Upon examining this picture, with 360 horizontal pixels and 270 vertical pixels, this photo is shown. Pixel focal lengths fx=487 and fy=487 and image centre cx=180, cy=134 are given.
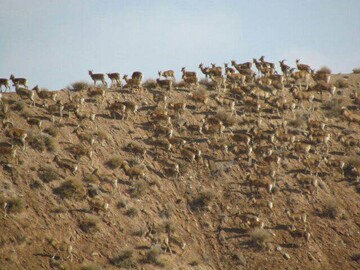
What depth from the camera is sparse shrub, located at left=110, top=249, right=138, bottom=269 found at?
963 inches

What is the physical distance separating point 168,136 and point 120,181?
553cm

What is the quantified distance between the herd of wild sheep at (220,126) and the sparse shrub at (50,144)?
2.80 feet

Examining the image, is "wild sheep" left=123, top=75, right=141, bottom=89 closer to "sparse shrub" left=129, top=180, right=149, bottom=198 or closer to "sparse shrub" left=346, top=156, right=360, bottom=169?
"sparse shrub" left=129, top=180, right=149, bottom=198

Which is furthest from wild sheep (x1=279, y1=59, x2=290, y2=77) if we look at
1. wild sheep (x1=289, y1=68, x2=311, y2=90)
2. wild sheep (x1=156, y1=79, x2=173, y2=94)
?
wild sheep (x1=156, y1=79, x2=173, y2=94)

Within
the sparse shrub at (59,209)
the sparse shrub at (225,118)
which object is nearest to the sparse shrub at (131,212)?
the sparse shrub at (59,209)

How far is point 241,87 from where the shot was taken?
132ft

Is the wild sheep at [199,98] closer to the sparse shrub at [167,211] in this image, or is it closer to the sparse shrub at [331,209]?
the sparse shrub at [167,211]

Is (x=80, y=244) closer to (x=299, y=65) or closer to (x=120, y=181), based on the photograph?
(x=120, y=181)

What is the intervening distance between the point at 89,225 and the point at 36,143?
689cm

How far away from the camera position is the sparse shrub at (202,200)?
29.4 metres

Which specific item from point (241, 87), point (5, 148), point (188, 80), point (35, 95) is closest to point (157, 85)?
point (188, 80)

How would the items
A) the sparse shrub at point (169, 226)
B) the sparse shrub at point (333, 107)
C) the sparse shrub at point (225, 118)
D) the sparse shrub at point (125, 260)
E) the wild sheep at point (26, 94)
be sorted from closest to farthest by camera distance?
the sparse shrub at point (125, 260) → the sparse shrub at point (169, 226) → the wild sheep at point (26, 94) → the sparse shrub at point (225, 118) → the sparse shrub at point (333, 107)

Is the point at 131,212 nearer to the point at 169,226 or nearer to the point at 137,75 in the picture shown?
the point at 169,226

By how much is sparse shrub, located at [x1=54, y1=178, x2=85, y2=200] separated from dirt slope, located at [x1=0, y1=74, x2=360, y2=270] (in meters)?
0.06
